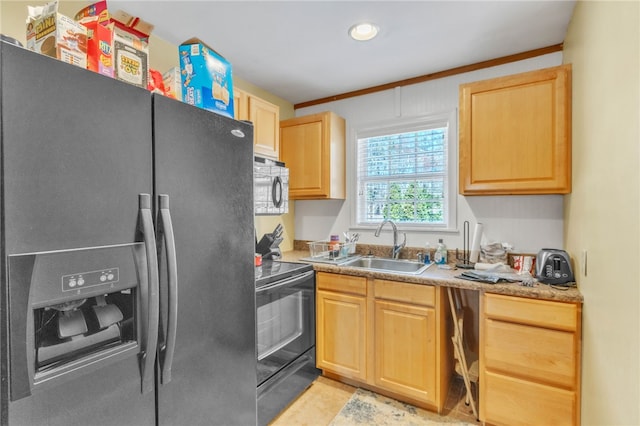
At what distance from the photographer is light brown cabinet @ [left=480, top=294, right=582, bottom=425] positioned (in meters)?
1.62

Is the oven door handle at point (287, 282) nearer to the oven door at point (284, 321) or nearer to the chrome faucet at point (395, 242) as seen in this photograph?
the oven door at point (284, 321)

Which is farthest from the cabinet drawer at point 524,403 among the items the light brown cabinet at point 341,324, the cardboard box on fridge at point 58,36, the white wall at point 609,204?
the cardboard box on fridge at point 58,36

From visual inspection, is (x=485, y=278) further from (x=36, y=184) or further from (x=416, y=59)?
(x=36, y=184)

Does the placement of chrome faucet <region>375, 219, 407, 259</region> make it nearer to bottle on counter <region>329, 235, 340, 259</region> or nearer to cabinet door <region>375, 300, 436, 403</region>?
bottle on counter <region>329, 235, 340, 259</region>

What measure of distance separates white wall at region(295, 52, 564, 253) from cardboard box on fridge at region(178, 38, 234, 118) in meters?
1.80

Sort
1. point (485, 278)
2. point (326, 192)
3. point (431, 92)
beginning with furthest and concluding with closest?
point (326, 192) → point (431, 92) → point (485, 278)

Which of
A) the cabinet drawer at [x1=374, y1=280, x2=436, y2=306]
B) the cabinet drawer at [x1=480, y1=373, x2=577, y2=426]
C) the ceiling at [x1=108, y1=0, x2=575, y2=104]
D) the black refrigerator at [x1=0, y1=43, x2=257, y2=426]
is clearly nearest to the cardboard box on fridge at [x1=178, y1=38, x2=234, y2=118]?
the black refrigerator at [x1=0, y1=43, x2=257, y2=426]

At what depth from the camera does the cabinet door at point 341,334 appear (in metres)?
2.21

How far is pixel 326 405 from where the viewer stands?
2.13 metres

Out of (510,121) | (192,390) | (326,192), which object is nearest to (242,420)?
(192,390)

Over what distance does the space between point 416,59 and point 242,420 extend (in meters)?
2.55

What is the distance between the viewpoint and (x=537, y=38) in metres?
2.08

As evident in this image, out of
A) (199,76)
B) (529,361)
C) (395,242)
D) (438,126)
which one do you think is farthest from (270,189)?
(529,361)

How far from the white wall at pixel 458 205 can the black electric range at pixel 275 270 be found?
3.05 feet
